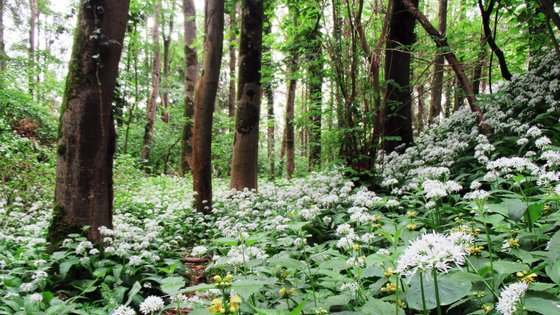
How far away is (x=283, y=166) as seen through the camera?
18.3 metres

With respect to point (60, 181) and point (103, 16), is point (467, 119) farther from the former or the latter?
point (60, 181)

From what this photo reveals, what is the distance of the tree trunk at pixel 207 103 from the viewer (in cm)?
636

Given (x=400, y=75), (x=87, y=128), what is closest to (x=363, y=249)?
(x=87, y=128)

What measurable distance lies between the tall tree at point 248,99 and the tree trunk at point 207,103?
2.29 feet

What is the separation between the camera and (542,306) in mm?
1236

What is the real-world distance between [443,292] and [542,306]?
0.33 meters

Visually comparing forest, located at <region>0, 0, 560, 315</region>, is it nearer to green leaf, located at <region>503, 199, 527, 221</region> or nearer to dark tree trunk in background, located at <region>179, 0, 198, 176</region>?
green leaf, located at <region>503, 199, 527, 221</region>

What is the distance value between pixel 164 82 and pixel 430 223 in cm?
1999

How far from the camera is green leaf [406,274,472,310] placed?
1.35 meters

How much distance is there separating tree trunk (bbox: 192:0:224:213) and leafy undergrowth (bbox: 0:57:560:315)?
1.57 ft

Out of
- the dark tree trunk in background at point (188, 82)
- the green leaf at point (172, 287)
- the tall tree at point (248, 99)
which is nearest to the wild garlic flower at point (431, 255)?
the green leaf at point (172, 287)

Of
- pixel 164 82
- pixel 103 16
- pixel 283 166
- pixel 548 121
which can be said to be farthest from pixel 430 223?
pixel 164 82

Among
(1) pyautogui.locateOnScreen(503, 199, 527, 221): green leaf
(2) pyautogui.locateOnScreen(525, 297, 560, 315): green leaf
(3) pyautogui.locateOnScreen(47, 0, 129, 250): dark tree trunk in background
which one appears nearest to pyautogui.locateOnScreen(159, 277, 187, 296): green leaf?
(2) pyautogui.locateOnScreen(525, 297, 560, 315): green leaf

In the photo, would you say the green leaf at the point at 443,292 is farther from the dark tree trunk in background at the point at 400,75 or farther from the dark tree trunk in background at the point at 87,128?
the dark tree trunk in background at the point at 400,75
